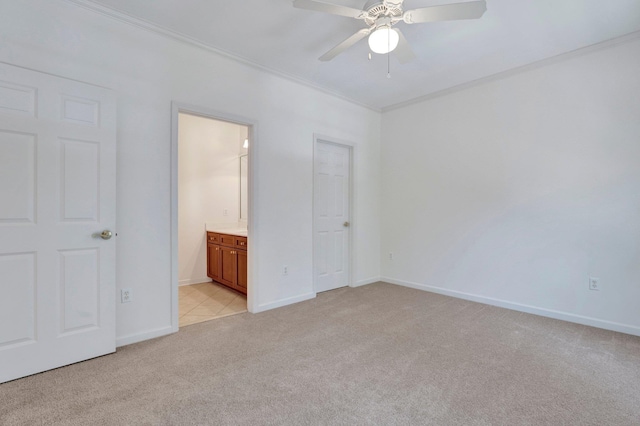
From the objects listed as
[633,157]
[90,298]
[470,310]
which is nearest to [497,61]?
[633,157]

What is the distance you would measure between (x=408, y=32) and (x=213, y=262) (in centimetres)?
383

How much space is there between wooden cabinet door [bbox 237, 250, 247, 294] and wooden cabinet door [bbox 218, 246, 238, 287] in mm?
110

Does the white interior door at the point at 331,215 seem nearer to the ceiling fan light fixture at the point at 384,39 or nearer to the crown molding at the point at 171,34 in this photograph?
the crown molding at the point at 171,34

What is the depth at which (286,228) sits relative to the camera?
348 centimetres

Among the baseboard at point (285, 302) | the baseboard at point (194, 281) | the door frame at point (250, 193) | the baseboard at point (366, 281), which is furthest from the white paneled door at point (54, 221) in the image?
the baseboard at point (366, 281)

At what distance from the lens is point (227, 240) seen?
408 cm

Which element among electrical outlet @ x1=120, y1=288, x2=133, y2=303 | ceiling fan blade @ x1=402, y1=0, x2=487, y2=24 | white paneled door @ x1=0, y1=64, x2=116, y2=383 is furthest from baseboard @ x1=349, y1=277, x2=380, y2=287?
ceiling fan blade @ x1=402, y1=0, x2=487, y2=24

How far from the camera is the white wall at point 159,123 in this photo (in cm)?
217

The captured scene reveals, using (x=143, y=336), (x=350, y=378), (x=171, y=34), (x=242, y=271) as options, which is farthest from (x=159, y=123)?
(x=350, y=378)

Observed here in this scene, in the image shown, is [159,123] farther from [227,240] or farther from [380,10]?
[380,10]

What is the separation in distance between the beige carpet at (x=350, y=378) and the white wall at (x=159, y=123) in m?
0.58

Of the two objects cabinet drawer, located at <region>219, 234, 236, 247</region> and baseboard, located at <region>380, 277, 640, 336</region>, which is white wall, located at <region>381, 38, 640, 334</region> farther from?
cabinet drawer, located at <region>219, 234, 236, 247</region>

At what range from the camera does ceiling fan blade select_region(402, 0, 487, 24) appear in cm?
177

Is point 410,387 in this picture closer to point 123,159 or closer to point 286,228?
point 286,228
